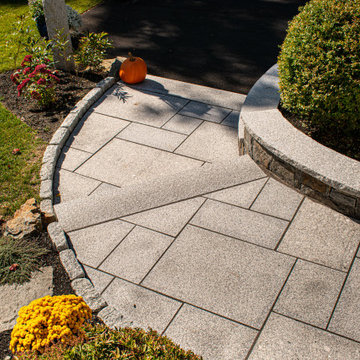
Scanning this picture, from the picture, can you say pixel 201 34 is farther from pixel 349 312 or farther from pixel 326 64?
pixel 349 312

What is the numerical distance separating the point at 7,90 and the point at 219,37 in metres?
4.29

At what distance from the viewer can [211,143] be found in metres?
5.63

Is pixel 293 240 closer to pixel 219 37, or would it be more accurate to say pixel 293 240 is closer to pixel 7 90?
pixel 7 90

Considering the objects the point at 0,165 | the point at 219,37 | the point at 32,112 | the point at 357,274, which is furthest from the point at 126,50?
the point at 357,274

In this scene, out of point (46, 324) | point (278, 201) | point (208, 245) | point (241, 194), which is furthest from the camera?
point (241, 194)

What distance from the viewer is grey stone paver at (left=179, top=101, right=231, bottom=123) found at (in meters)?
6.18

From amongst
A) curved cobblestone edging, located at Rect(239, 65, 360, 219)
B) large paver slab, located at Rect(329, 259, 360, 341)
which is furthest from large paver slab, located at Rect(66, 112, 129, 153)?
large paver slab, located at Rect(329, 259, 360, 341)

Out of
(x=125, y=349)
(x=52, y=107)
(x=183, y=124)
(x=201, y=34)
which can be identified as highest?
(x=125, y=349)

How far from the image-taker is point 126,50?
27.2 ft

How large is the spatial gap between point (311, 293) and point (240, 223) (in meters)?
0.99

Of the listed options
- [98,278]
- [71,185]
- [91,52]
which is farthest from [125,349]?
[91,52]

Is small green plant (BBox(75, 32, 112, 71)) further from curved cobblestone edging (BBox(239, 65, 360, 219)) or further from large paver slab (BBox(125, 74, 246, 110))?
curved cobblestone edging (BBox(239, 65, 360, 219))

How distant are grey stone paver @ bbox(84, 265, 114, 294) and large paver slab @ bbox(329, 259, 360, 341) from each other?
1825 millimetres

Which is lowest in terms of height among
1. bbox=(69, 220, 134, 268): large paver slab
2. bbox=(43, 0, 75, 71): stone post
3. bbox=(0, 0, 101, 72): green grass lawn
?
bbox=(69, 220, 134, 268): large paver slab
